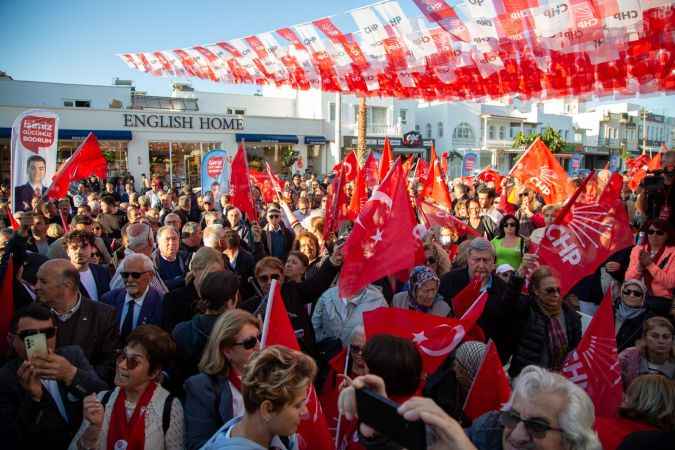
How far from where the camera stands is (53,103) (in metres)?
31.4

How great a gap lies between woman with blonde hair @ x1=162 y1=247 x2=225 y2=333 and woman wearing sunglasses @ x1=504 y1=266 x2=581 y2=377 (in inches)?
96.6

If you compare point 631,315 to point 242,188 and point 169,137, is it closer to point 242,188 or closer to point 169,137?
point 242,188

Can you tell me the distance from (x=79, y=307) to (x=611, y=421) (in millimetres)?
3364

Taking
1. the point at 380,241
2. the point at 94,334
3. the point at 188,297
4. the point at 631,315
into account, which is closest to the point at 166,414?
the point at 94,334

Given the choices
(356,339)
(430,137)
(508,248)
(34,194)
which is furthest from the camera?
(430,137)

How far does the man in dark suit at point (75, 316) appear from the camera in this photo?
336cm

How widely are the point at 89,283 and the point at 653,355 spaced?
4.91 m

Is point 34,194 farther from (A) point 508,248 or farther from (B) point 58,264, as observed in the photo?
(A) point 508,248

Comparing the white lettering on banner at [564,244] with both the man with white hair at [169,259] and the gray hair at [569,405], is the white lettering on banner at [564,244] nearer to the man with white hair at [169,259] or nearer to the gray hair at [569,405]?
the gray hair at [569,405]

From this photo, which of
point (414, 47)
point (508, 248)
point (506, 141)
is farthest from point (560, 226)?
point (506, 141)

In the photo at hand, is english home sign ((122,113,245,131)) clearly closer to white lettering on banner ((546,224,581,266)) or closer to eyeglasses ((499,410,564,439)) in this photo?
white lettering on banner ((546,224,581,266))

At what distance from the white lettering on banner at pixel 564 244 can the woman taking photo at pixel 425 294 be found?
113 cm

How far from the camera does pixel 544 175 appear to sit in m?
9.63

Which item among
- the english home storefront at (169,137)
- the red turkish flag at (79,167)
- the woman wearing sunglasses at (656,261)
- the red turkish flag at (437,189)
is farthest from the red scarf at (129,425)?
the english home storefront at (169,137)
